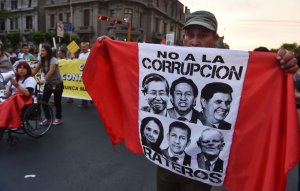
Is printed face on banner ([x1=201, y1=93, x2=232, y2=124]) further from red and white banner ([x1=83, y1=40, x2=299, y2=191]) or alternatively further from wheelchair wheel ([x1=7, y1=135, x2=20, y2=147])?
wheelchair wheel ([x1=7, y1=135, x2=20, y2=147])

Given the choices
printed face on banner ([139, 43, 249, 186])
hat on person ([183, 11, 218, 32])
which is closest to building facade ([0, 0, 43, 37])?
printed face on banner ([139, 43, 249, 186])

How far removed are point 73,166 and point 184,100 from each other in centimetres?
304

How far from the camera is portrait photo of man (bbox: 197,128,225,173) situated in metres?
2.11

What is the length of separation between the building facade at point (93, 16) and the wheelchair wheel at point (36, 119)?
36871 millimetres

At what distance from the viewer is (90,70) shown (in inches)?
113

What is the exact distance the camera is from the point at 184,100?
219cm

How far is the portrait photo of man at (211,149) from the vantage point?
211cm

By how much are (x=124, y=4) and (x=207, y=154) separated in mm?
48295

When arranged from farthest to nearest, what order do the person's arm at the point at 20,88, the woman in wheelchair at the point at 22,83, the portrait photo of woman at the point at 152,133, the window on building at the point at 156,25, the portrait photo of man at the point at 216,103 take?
the window on building at the point at 156,25 → the woman in wheelchair at the point at 22,83 → the person's arm at the point at 20,88 → the portrait photo of woman at the point at 152,133 → the portrait photo of man at the point at 216,103

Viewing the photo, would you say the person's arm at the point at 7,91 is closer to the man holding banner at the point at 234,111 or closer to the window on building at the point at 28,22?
the man holding banner at the point at 234,111

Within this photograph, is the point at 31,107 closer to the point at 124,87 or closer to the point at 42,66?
the point at 42,66

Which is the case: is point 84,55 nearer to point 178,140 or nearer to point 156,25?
point 178,140

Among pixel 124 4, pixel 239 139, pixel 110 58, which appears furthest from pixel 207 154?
pixel 124 4

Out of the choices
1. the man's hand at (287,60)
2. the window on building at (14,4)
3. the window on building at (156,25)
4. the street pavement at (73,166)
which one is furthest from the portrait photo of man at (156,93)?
the window on building at (14,4)
